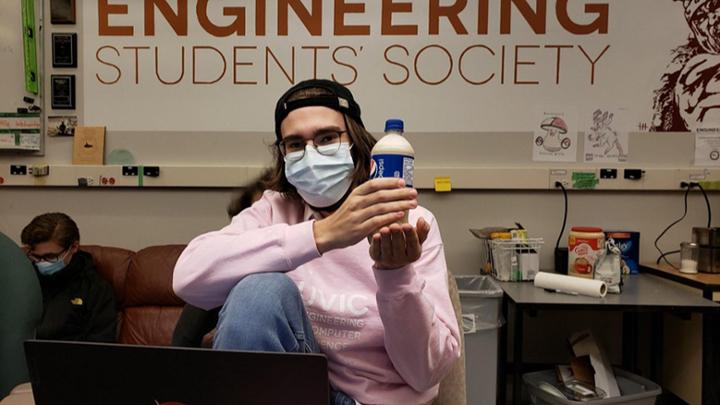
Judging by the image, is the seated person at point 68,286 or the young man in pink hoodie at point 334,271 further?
the seated person at point 68,286

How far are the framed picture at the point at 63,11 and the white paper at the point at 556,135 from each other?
2571 mm

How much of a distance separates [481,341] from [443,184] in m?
0.83

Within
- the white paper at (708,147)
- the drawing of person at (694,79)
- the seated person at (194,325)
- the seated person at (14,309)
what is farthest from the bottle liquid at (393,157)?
the white paper at (708,147)

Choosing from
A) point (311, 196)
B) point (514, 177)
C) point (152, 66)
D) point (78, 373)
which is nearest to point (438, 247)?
point (311, 196)

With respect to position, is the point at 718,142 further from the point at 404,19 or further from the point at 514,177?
the point at 404,19

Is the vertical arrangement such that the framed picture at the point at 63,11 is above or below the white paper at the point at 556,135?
above

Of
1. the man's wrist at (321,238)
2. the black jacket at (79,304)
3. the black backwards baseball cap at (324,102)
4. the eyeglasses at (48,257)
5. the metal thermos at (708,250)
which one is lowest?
the black jacket at (79,304)

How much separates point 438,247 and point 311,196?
33 centimetres

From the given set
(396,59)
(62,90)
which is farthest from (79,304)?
(396,59)

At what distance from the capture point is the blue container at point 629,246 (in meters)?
2.19

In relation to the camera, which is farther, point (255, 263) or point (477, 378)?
point (477, 378)

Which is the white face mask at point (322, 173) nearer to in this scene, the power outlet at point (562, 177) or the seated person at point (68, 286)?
the seated person at point (68, 286)

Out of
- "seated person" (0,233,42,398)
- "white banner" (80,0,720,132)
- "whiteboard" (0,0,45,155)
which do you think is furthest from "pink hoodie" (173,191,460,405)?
"whiteboard" (0,0,45,155)

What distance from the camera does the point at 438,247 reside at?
3.42ft
